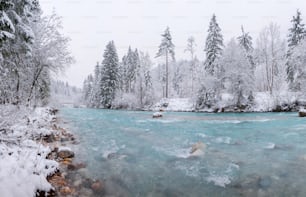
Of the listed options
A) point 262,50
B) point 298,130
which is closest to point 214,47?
point 262,50

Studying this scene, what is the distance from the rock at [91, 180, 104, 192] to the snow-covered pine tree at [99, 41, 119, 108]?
34.2 metres

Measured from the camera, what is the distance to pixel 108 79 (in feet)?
129

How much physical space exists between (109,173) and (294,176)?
536 centimetres

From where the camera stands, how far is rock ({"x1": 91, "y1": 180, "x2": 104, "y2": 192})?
5629mm

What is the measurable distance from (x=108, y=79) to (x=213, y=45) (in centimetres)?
1919

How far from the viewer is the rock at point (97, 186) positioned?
5.63m

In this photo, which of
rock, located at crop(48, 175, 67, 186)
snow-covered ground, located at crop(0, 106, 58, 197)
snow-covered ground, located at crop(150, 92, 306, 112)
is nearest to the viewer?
snow-covered ground, located at crop(0, 106, 58, 197)

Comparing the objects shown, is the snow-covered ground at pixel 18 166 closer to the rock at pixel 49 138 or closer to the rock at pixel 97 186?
the rock at pixel 97 186

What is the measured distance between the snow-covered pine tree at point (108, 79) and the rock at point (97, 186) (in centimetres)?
3416

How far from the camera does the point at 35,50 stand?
12859mm

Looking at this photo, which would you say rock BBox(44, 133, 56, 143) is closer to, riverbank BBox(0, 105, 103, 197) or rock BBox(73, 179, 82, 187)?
riverbank BBox(0, 105, 103, 197)

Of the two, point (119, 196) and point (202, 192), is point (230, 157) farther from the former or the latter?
Answer: point (119, 196)

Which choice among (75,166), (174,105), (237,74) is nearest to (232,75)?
(237,74)

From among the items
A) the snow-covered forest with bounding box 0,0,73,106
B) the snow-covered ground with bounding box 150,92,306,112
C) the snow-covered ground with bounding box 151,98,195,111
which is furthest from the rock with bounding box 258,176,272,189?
the snow-covered ground with bounding box 151,98,195,111
